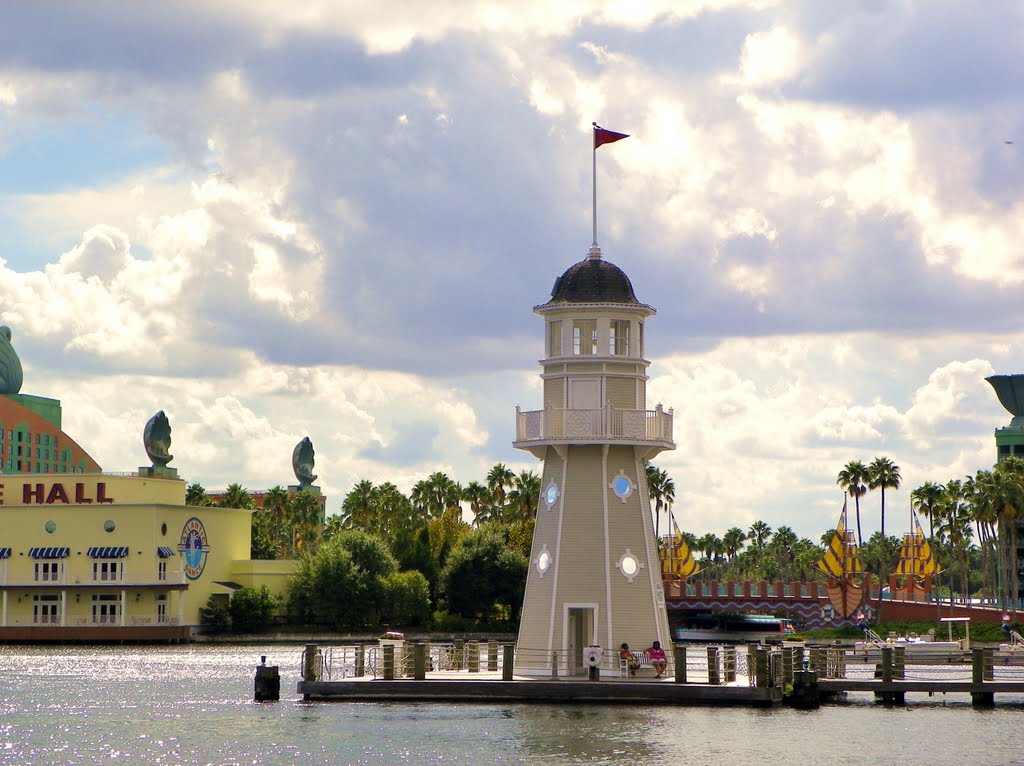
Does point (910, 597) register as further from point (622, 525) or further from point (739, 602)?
point (622, 525)

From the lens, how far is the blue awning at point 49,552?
120 metres

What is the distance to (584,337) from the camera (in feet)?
175

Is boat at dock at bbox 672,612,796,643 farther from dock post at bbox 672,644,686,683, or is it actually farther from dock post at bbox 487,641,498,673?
dock post at bbox 672,644,686,683

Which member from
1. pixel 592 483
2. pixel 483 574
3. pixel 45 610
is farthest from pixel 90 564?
pixel 592 483

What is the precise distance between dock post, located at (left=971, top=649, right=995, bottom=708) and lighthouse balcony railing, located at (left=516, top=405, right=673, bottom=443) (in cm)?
1146

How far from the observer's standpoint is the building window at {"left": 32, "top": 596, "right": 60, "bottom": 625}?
12144 centimetres

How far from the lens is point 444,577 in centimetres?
12825

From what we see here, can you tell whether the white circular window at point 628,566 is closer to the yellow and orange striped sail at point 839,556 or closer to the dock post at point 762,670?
the dock post at point 762,670

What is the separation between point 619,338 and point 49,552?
250ft

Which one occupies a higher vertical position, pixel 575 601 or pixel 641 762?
pixel 575 601

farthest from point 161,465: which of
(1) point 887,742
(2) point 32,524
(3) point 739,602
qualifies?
(1) point 887,742

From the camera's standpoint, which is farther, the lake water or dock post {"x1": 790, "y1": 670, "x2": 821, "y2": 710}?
dock post {"x1": 790, "y1": 670, "x2": 821, "y2": 710}

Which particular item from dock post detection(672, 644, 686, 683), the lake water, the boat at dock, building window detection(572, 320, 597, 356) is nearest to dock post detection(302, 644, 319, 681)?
the lake water

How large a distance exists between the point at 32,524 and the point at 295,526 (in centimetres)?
5054
